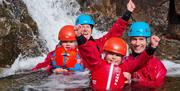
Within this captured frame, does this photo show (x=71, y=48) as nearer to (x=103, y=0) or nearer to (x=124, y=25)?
(x=124, y=25)

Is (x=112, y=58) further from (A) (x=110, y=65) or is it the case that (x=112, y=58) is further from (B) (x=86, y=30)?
(B) (x=86, y=30)

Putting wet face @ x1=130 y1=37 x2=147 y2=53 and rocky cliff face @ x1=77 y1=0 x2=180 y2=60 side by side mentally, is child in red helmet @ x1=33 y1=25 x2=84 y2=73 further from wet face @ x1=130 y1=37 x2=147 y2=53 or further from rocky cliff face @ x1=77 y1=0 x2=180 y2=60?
rocky cliff face @ x1=77 y1=0 x2=180 y2=60

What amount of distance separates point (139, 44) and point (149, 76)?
1.61 ft

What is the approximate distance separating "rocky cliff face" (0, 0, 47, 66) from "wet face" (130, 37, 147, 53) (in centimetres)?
491

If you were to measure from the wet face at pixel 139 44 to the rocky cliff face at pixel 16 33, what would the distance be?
4.91m

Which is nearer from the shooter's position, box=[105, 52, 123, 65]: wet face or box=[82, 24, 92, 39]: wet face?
box=[105, 52, 123, 65]: wet face

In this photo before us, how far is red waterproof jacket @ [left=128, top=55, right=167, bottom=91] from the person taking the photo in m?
5.63

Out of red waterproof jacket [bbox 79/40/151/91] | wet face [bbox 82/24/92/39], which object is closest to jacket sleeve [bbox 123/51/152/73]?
red waterproof jacket [bbox 79/40/151/91]

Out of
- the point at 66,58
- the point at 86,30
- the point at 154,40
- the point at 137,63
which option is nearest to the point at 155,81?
the point at 137,63

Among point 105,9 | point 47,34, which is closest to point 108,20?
point 105,9

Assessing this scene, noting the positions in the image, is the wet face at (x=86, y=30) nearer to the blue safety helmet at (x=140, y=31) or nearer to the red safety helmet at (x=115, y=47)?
the blue safety helmet at (x=140, y=31)

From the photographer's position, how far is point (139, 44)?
554 centimetres

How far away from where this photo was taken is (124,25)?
6.43 metres

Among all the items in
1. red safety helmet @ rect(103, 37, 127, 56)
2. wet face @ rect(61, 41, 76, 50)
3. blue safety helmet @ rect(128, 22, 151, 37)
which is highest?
blue safety helmet @ rect(128, 22, 151, 37)
